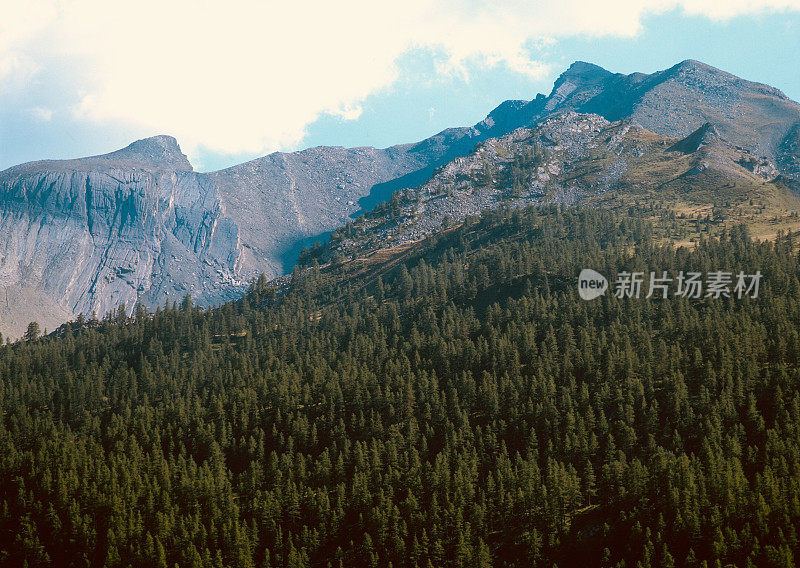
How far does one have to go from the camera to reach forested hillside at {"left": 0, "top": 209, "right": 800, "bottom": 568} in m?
97.9

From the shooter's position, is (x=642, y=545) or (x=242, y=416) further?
(x=242, y=416)

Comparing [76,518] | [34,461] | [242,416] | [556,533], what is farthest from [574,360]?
[34,461]

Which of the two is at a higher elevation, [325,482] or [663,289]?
[663,289]

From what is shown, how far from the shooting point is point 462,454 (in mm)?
124438

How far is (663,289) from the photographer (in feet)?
627

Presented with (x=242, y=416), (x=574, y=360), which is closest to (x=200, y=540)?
(x=242, y=416)

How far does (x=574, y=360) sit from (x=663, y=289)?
56.8 meters

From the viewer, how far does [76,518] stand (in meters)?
114

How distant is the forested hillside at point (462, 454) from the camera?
321ft

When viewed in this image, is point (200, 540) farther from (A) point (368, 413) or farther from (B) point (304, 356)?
(B) point (304, 356)

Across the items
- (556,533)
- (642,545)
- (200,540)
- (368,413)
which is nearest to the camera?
(642,545)

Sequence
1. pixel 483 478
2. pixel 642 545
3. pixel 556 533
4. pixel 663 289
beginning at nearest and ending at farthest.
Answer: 1. pixel 642 545
2. pixel 556 533
3. pixel 483 478
4. pixel 663 289

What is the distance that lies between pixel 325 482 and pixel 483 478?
1206 inches

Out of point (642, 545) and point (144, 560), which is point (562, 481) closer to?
point (642, 545)
